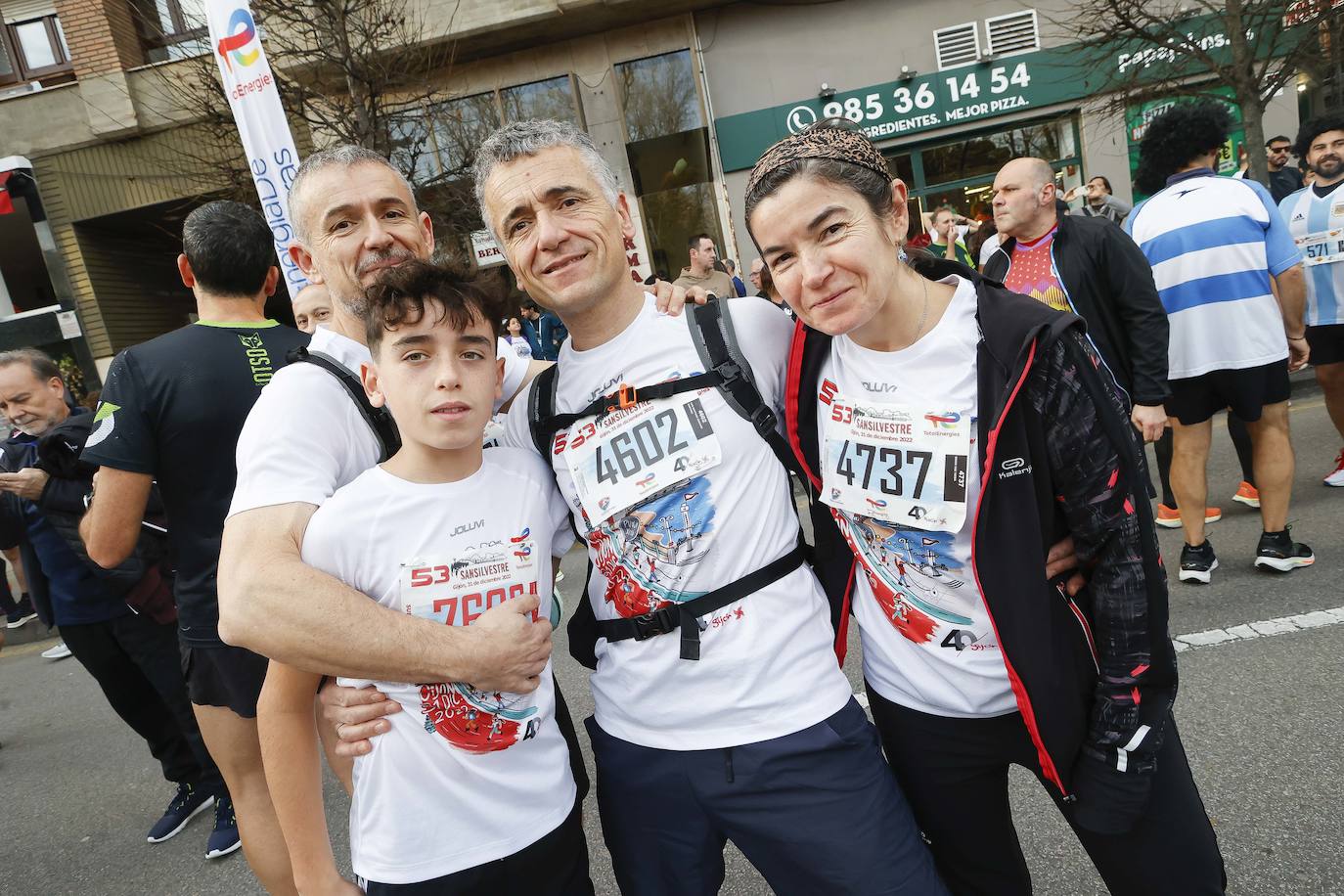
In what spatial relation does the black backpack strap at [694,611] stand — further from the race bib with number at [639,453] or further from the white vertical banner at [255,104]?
the white vertical banner at [255,104]

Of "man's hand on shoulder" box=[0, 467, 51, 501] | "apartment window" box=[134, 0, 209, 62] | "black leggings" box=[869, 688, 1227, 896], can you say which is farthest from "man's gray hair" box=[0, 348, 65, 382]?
"apartment window" box=[134, 0, 209, 62]

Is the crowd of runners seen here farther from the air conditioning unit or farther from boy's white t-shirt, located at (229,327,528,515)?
the air conditioning unit

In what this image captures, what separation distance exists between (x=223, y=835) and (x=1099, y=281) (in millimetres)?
4440

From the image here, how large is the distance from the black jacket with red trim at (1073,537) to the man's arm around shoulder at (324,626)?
89 cm

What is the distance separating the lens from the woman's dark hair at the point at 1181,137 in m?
3.67

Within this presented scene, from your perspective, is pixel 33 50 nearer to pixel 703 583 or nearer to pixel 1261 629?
pixel 703 583

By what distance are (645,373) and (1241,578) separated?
11.4ft

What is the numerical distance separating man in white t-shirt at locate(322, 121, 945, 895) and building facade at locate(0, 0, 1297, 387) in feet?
35.1

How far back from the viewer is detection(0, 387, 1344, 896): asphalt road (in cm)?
215

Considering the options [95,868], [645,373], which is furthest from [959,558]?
[95,868]

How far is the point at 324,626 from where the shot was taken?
1.29 meters

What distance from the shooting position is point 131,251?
529 inches

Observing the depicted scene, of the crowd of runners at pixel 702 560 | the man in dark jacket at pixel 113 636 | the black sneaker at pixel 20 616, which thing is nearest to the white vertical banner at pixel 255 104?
the man in dark jacket at pixel 113 636

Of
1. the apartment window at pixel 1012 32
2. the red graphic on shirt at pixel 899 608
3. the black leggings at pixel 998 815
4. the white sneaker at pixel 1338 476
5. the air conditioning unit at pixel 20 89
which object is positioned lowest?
the white sneaker at pixel 1338 476
